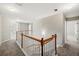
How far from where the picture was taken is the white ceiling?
1.56 meters

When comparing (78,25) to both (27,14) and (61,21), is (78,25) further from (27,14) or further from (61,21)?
(27,14)

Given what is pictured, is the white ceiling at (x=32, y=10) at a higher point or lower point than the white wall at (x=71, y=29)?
higher

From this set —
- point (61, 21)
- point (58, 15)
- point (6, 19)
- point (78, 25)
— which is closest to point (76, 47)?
point (78, 25)

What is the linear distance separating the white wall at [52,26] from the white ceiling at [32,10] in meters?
0.13

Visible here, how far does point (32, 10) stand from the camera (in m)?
1.94

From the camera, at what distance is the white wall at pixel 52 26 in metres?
1.71

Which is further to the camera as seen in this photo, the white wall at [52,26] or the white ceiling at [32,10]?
the white wall at [52,26]

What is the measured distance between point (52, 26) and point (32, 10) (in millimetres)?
611

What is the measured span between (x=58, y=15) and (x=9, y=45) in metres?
1.28

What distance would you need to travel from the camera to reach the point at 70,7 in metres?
1.58

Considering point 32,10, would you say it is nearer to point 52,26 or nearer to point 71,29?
point 52,26

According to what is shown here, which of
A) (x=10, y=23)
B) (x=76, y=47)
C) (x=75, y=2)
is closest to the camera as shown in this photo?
(x=75, y=2)

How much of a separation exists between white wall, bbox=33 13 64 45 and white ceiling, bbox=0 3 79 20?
13 centimetres

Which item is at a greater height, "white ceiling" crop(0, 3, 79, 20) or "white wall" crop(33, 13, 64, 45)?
"white ceiling" crop(0, 3, 79, 20)
